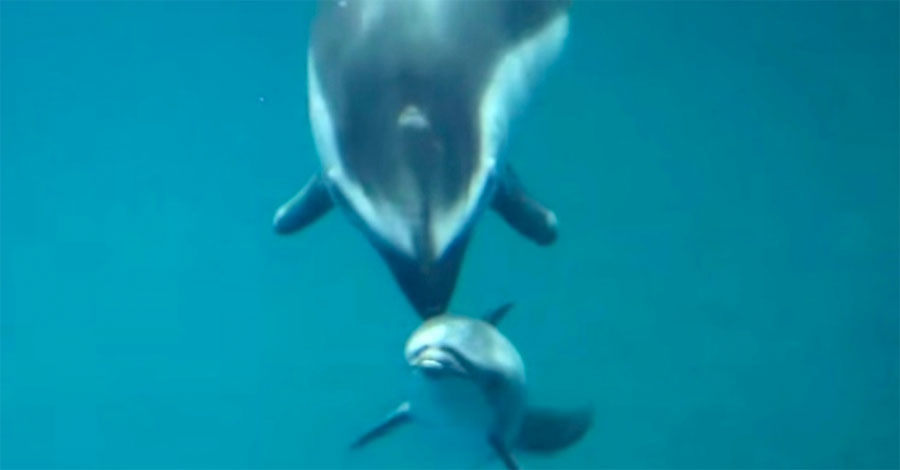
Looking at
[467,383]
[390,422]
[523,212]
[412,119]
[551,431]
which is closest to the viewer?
[412,119]

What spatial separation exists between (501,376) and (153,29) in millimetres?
9650

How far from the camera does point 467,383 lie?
6.62 metres

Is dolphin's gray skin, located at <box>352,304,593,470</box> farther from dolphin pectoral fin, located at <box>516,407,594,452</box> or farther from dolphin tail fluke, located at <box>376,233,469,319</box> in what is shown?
dolphin tail fluke, located at <box>376,233,469,319</box>

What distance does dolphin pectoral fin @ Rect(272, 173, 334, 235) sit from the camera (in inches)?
270

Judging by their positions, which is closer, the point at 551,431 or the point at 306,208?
the point at 306,208

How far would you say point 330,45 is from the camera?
5.86 metres

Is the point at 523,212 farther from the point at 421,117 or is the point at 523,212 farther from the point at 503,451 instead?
the point at 503,451

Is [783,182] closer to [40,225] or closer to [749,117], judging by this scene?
[749,117]

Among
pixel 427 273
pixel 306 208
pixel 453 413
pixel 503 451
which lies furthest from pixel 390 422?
pixel 427 273

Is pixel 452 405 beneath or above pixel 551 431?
beneath

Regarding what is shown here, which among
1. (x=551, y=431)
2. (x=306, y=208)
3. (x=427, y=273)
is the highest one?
(x=306, y=208)

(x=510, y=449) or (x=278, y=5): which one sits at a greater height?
(x=278, y=5)

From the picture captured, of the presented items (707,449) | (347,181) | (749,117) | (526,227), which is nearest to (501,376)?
(526,227)

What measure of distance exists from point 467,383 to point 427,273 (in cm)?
186
